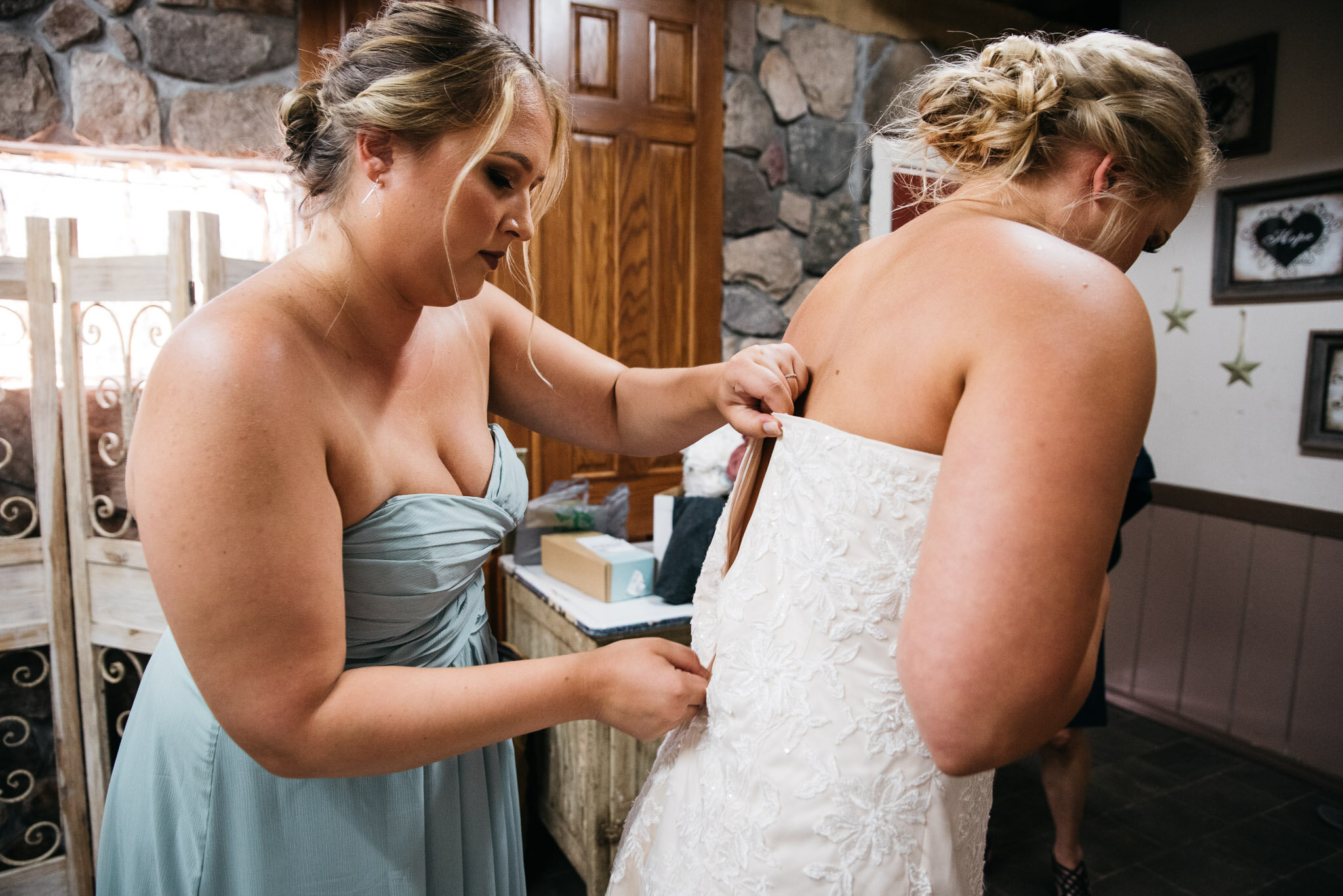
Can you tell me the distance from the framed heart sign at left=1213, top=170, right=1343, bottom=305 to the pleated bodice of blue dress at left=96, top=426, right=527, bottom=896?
133 inches

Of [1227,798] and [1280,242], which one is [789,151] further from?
[1227,798]

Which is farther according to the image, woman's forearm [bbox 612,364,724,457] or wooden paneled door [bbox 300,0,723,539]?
wooden paneled door [bbox 300,0,723,539]

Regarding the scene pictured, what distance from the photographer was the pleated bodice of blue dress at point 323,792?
93 cm

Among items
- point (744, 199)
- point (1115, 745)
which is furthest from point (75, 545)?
point (1115, 745)

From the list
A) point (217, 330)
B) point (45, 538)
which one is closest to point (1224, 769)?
point (217, 330)

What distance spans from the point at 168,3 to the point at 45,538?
1499mm

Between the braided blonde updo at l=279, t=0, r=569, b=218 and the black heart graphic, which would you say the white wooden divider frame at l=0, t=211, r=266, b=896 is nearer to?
the braided blonde updo at l=279, t=0, r=569, b=218

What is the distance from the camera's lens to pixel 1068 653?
656mm

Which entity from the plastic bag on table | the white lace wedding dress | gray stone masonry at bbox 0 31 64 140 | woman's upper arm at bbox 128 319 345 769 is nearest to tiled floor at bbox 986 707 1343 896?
the plastic bag on table

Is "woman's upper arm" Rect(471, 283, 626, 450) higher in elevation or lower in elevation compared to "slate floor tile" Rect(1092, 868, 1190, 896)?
higher

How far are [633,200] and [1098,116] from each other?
201 cm

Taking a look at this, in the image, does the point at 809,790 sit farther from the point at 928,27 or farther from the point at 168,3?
the point at 928,27

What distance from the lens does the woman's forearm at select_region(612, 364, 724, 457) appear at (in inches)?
49.2

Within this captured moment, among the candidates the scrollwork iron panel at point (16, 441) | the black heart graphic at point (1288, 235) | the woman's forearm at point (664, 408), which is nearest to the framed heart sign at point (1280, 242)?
the black heart graphic at point (1288, 235)
